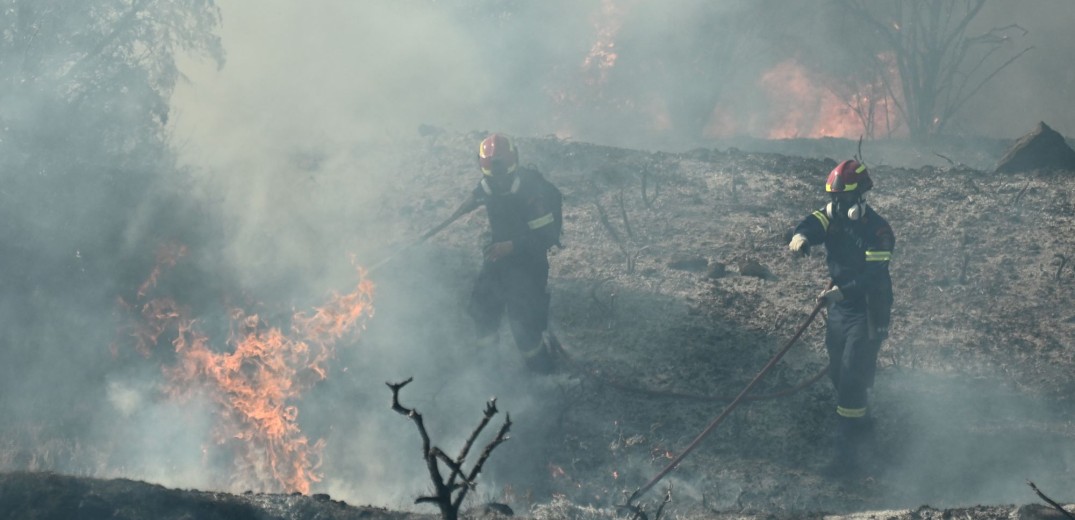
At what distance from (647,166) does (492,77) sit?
51.3 ft

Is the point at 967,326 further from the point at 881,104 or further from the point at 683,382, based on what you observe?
the point at 881,104

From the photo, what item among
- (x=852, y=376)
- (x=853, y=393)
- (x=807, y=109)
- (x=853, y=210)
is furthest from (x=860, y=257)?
(x=807, y=109)

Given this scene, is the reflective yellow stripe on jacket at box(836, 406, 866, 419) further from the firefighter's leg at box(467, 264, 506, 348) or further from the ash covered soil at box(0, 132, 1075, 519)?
the firefighter's leg at box(467, 264, 506, 348)

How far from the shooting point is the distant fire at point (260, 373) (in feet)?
30.1

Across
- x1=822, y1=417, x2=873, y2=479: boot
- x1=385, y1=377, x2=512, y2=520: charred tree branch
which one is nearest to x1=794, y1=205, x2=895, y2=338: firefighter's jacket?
x1=822, y1=417, x2=873, y2=479: boot

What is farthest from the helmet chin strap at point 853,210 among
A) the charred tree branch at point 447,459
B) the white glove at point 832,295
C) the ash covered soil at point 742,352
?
the charred tree branch at point 447,459

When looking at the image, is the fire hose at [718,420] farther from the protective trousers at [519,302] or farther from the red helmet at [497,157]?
the red helmet at [497,157]

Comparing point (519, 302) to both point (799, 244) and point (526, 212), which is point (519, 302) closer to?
point (526, 212)

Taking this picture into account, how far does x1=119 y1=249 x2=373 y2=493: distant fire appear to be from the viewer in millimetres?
9188

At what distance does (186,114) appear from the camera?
16609 millimetres

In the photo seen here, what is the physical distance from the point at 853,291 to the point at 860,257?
0.98 feet

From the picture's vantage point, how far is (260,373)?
389 inches

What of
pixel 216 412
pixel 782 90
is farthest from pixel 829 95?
pixel 216 412

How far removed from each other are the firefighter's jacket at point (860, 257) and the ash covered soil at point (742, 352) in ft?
4.09
